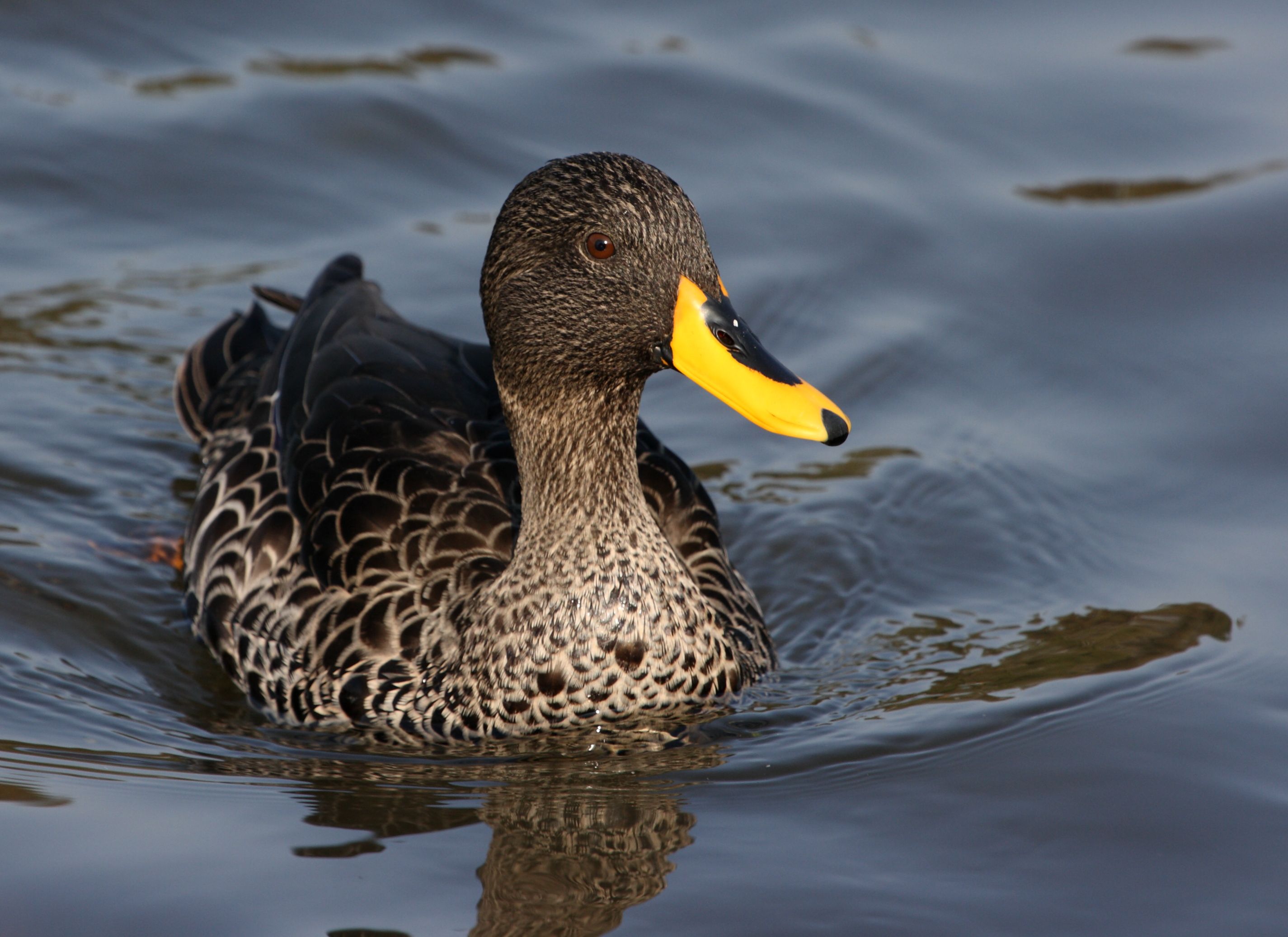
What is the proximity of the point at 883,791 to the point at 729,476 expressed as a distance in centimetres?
303

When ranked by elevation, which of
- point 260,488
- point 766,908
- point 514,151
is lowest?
point 766,908

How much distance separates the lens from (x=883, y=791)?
580cm

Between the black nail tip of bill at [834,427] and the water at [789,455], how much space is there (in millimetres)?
1282

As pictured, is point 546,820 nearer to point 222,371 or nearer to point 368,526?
point 368,526

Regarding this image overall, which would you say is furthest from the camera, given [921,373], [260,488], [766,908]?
[921,373]

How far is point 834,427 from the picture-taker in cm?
523

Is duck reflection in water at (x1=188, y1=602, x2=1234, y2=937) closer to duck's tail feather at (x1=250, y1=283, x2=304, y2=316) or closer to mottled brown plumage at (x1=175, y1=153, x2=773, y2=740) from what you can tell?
mottled brown plumage at (x1=175, y1=153, x2=773, y2=740)

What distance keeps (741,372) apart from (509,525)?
1439mm

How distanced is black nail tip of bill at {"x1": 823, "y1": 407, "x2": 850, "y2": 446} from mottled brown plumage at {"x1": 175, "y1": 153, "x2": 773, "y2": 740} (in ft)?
1.98

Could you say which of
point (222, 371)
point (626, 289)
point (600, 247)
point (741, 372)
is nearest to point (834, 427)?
point (741, 372)

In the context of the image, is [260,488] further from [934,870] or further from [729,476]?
[934,870]

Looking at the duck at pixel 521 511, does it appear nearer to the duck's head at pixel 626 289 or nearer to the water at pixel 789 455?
the duck's head at pixel 626 289

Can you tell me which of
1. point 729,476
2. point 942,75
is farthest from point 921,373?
point 942,75

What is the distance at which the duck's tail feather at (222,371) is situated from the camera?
8219mm
